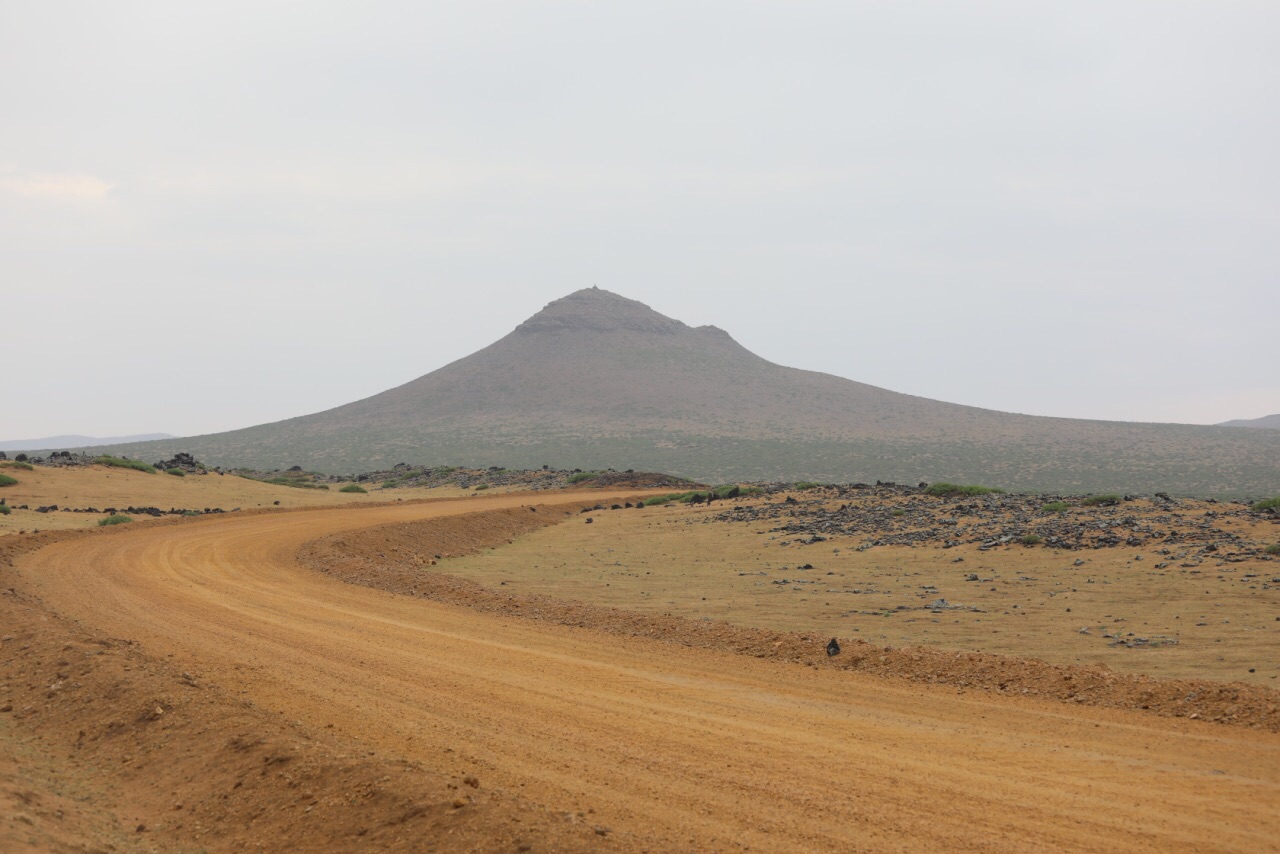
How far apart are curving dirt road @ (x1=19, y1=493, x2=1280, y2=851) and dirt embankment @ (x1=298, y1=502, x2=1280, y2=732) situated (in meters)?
0.52

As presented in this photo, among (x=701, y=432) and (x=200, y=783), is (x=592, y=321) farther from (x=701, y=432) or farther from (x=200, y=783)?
(x=200, y=783)

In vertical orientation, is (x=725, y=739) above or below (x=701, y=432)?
below

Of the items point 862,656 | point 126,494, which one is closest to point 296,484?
point 126,494

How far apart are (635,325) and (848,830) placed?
185975 millimetres

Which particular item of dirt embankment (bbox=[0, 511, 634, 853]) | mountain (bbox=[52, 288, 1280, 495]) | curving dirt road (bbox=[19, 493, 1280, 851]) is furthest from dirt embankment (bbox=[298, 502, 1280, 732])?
mountain (bbox=[52, 288, 1280, 495])

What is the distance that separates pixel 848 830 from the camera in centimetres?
674

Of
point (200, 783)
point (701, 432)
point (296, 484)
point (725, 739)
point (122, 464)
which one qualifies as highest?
point (701, 432)

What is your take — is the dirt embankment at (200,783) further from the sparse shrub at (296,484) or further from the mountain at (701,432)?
the mountain at (701,432)

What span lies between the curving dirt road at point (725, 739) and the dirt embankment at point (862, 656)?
52 cm

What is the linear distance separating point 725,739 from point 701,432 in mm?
110907

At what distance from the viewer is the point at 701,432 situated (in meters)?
120

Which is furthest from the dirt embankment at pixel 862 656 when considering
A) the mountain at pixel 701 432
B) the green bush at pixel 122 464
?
the mountain at pixel 701 432

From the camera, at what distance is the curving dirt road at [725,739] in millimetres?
6824

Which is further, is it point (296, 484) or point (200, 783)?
point (296, 484)
